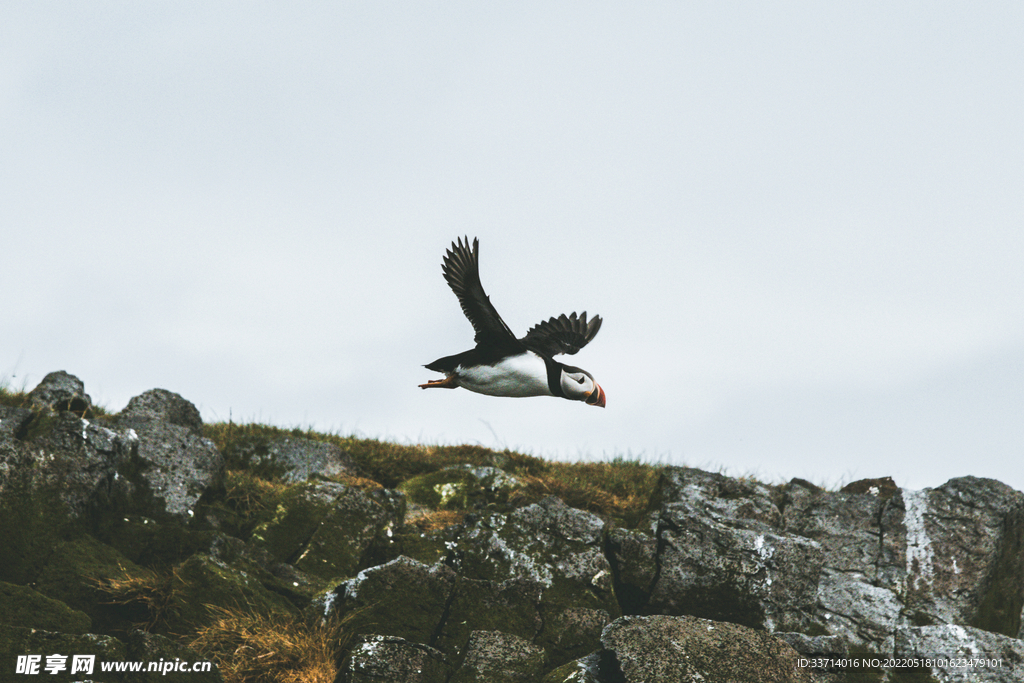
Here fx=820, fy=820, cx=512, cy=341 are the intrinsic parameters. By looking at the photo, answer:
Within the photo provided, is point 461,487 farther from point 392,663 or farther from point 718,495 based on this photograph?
point 392,663

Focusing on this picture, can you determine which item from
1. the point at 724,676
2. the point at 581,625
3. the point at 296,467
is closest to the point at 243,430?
the point at 296,467

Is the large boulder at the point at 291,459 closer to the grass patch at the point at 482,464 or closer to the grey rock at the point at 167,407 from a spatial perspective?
the grass patch at the point at 482,464

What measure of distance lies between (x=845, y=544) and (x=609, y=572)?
12.5 ft

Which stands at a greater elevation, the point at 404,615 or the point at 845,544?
the point at 845,544

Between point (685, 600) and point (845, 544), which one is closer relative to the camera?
point (685, 600)

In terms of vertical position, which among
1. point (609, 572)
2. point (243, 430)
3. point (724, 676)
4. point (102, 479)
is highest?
point (243, 430)

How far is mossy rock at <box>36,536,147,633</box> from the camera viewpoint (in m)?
7.04

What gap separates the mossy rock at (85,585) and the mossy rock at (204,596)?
319 mm

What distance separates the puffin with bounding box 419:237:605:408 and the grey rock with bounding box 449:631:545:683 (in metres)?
2.61

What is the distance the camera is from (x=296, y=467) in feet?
39.9

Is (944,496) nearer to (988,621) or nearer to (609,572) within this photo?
(988,621)

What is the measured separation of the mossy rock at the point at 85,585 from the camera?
7035 mm

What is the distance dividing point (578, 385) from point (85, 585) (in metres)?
5.02

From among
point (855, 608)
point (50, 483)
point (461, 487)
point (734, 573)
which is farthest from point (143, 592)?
point (855, 608)
